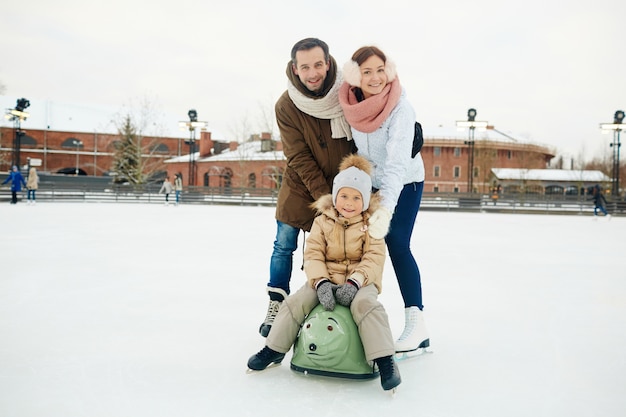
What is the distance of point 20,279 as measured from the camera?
181 inches

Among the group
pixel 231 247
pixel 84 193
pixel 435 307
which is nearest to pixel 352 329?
pixel 435 307

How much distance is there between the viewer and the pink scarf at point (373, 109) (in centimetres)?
248

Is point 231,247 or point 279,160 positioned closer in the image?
point 231,247

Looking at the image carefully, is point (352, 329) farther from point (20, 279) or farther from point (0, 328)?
point (20, 279)

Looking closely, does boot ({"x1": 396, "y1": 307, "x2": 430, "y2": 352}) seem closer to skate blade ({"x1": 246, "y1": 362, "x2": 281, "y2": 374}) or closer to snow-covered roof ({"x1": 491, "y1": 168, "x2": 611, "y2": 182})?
skate blade ({"x1": 246, "y1": 362, "x2": 281, "y2": 374})

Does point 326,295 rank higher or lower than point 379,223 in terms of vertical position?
lower

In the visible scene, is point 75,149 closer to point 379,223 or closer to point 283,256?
point 283,256

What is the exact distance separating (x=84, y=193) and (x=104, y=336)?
23416mm

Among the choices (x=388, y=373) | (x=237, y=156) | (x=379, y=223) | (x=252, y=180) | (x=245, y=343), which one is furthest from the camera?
(x=237, y=156)

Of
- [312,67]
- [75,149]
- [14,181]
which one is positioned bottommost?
[14,181]

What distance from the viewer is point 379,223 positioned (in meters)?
2.40

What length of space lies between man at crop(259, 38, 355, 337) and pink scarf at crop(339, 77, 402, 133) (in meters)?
0.17

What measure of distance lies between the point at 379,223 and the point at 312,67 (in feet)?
2.97

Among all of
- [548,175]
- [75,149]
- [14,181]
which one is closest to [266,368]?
[14,181]
